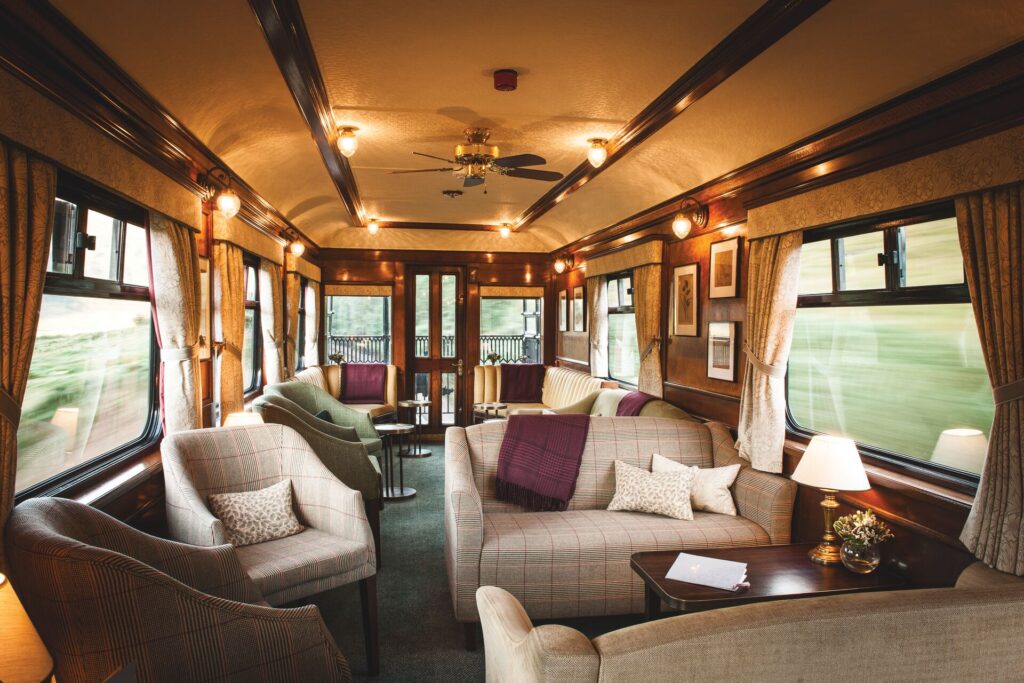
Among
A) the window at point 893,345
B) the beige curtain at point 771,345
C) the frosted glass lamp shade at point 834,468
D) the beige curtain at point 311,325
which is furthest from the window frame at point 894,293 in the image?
the beige curtain at point 311,325

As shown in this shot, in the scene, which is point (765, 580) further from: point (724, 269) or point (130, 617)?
point (724, 269)

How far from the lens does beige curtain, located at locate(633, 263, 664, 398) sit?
550 cm

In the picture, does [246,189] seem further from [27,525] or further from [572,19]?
[27,525]

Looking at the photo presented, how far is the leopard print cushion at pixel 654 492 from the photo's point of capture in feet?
11.7

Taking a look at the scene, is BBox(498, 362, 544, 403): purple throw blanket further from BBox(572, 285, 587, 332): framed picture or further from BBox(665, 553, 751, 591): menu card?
BBox(665, 553, 751, 591): menu card

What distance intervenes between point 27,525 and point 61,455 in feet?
3.70

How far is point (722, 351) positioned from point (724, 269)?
569 millimetres

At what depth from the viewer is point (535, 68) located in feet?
10.5

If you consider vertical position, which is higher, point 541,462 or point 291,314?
point 291,314

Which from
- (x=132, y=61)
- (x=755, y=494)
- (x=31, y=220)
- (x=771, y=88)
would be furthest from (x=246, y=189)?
(x=755, y=494)

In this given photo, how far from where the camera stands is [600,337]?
24.0 ft

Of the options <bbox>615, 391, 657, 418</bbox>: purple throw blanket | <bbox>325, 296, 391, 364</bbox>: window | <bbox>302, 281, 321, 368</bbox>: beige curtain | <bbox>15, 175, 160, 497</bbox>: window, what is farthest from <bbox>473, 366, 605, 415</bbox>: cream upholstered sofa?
<bbox>15, 175, 160, 497</bbox>: window

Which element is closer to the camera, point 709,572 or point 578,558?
point 709,572

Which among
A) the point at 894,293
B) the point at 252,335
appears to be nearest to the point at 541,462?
the point at 894,293
